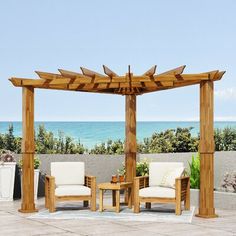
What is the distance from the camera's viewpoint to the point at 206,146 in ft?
29.6

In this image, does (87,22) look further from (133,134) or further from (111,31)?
(133,134)

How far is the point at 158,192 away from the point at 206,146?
3.63 ft

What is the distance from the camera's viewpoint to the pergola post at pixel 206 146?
29.6 feet

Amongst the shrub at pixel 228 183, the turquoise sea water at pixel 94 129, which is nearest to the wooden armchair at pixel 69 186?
the shrub at pixel 228 183

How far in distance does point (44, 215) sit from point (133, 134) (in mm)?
2662

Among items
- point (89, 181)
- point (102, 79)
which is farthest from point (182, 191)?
point (102, 79)

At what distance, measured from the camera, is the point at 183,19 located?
36.8m

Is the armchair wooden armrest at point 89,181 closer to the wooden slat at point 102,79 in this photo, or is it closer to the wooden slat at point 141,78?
the wooden slat at point 102,79

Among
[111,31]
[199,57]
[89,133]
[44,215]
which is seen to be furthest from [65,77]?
[89,133]

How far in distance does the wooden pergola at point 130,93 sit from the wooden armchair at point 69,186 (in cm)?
43

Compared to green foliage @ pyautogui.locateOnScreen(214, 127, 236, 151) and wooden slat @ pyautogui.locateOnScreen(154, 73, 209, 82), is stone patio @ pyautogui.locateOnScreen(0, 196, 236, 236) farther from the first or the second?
green foliage @ pyautogui.locateOnScreen(214, 127, 236, 151)

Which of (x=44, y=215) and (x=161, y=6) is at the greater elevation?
(x=161, y=6)

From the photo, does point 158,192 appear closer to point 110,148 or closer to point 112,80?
point 112,80

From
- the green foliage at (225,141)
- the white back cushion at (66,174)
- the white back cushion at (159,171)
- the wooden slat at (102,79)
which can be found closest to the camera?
the wooden slat at (102,79)
